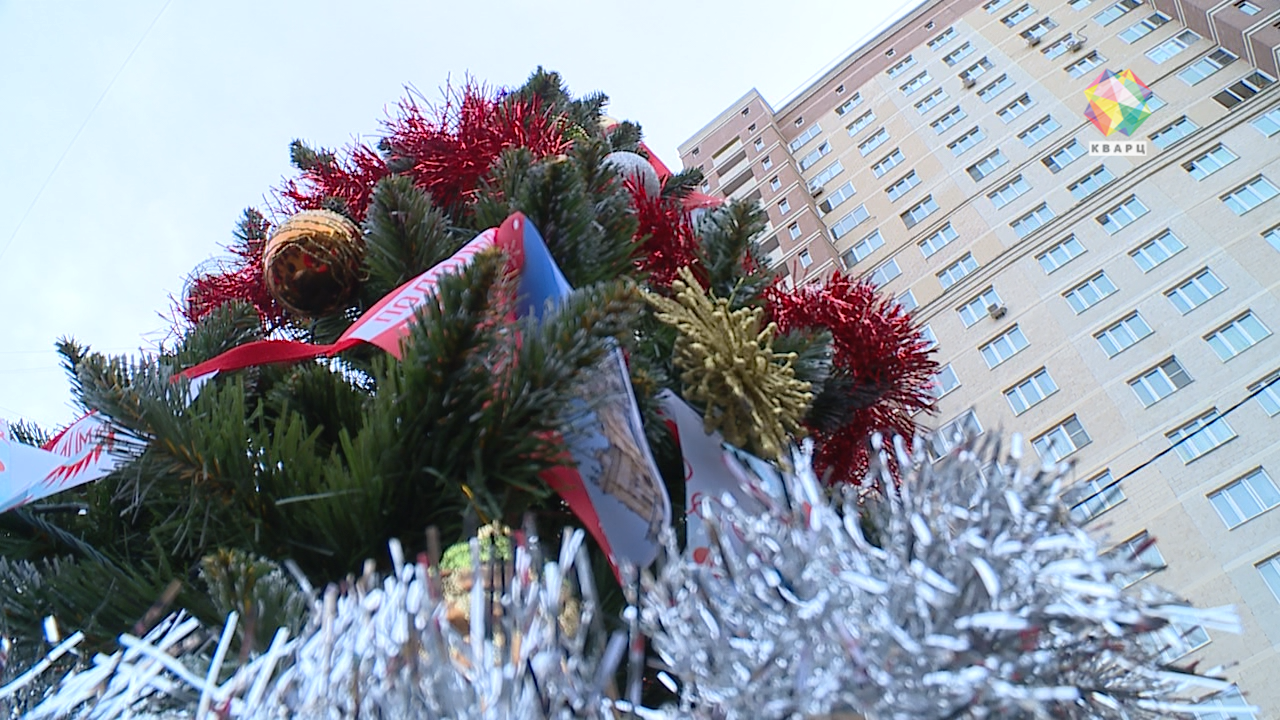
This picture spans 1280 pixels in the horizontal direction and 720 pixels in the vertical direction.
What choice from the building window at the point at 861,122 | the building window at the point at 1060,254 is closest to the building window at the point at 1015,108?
the building window at the point at 861,122

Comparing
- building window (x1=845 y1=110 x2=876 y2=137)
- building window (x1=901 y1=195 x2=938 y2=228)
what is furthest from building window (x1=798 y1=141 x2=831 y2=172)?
building window (x1=901 y1=195 x2=938 y2=228)

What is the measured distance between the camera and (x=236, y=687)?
500mm

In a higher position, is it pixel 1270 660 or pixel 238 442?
pixel 238 442

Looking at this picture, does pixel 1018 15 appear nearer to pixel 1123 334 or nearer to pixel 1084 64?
pixel 1084 64

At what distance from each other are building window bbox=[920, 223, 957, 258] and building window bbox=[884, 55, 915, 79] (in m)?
5.55

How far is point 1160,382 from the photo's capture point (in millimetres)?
11336

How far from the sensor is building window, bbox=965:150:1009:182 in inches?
605

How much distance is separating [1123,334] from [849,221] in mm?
6364

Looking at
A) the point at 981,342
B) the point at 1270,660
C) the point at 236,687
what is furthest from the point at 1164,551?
the point at 236,687

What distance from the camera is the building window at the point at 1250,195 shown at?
12.0 meters

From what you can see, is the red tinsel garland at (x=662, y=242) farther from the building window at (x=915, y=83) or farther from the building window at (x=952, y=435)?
the building window at (x=915, y=83)

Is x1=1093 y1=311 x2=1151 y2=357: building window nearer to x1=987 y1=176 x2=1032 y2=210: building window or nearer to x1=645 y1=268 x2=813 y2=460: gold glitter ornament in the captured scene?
x1=987 y1=176 x2=1032 y2=210: building window

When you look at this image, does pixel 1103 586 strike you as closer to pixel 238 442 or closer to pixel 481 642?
pixel 481 642

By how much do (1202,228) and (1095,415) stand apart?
11.1 ft
